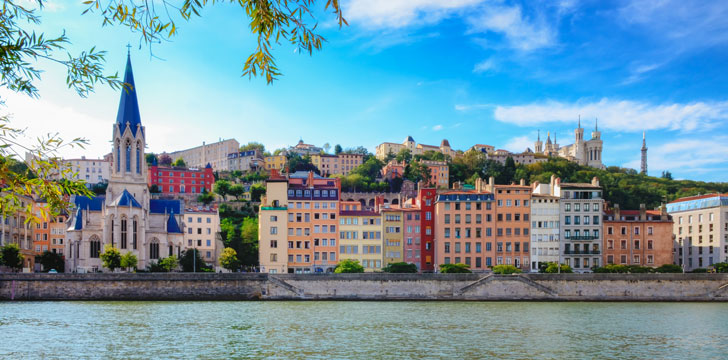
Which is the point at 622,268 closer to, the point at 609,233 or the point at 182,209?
the point at 609,233

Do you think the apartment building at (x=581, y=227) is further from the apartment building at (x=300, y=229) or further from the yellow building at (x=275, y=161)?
the yellow building at (x=275, y=161)

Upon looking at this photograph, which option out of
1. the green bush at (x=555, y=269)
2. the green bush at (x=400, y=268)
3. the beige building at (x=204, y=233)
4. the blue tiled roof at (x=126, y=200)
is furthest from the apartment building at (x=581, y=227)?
the blue tiled roof at (x=126, y=200)

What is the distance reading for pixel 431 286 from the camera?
64750 mm

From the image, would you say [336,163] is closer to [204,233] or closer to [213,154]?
[213,154]

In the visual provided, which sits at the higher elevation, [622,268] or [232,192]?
[232,192]

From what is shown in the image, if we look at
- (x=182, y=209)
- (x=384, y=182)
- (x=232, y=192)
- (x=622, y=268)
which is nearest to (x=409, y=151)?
(x=384, y=182)

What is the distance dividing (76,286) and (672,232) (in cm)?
7090

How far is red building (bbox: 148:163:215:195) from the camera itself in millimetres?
135875

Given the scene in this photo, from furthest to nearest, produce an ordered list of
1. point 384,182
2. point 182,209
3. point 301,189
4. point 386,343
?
point 384,182 → point 182,209 → point 301,189 → point 386,343

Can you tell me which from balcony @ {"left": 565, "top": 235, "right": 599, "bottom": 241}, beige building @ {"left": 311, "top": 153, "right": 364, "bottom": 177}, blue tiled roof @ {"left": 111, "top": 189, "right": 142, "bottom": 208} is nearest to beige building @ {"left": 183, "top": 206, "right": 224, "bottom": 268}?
blue tiled roof @ {"left": 111, "top": 189, "right": 142, "bottom": 208}

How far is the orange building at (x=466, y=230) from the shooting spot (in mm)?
76812

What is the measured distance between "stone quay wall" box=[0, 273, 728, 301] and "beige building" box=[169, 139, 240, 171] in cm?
11763

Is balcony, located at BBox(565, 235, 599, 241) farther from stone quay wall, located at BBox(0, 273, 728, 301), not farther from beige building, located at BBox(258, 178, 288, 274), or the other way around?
beige building, located at BBox(258, 178, 288, 274)

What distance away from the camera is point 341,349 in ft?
99.2
